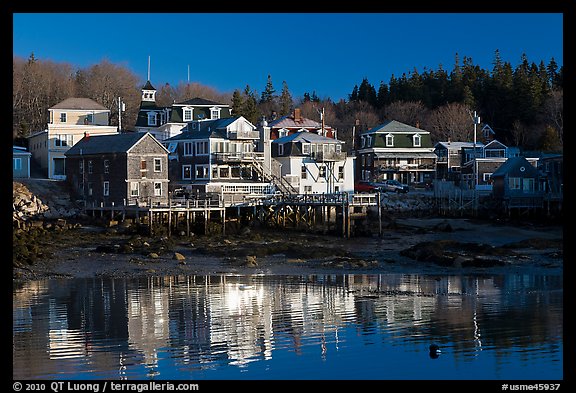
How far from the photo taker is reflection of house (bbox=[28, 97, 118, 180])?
252ft

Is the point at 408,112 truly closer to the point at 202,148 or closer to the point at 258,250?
the point at 202,148

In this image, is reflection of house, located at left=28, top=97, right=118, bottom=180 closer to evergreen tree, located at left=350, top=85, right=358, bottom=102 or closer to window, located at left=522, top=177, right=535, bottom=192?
window, located at left=522, top=177, right=535, bottom=192

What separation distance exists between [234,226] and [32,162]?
2866 cm

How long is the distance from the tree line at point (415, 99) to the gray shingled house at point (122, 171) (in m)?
25.4

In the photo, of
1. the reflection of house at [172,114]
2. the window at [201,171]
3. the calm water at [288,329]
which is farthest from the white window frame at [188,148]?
the calm water at [288,329]

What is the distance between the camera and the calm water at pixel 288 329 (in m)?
20.8

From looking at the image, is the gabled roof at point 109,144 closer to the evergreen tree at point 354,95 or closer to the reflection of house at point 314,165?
the reflection of house at point 314,165

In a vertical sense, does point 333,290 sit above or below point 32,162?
below

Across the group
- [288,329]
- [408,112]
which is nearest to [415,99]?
[408,112]

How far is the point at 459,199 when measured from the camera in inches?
3051

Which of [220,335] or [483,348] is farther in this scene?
[220,335]
